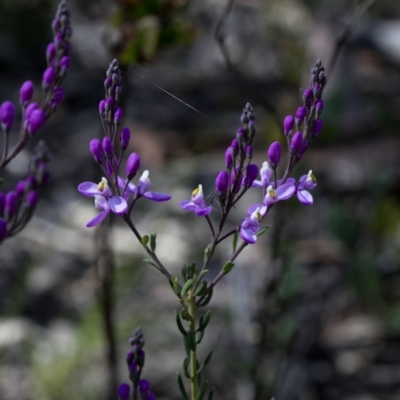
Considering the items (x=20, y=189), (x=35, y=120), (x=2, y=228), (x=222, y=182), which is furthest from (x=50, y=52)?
(x=222, y=182)

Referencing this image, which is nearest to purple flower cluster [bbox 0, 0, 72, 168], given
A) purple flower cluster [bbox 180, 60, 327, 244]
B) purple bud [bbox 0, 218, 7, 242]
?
purple bud [bbox 0, 218, 7, 242]

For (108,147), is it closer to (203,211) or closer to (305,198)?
(203,211)

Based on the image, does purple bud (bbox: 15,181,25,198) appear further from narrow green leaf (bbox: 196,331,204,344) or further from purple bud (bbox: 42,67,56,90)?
narrow green leaf (bbox: 196,331,204,344)

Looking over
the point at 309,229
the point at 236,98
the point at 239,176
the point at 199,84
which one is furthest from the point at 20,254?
the point at 239,176

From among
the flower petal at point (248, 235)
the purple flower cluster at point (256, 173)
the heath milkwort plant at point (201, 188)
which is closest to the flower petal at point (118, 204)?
the heath milkwort plant at point (201, 188)

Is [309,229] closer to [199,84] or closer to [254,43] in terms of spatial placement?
[199,84]
